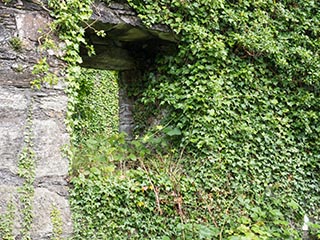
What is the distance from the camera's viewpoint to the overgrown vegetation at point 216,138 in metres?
2.93

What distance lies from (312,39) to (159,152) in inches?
78.2

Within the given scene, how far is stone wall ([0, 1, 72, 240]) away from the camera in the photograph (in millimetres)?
2594

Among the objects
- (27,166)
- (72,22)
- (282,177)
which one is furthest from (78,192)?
(282,177)

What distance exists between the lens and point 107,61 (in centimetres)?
403

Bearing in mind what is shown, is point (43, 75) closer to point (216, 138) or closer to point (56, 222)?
point (56, 222)

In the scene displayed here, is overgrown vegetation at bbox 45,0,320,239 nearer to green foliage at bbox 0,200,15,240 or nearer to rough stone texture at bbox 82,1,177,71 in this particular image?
rough stone texture at bbox 82,1,177,71

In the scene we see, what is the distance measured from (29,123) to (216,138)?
1528mm

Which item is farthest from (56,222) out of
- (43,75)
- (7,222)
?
(43,75)

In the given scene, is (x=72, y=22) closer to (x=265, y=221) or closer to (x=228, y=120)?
(x=228, y=120)

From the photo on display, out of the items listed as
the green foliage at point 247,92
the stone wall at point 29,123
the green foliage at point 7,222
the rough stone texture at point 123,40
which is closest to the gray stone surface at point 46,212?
the stone wall at point 29,123

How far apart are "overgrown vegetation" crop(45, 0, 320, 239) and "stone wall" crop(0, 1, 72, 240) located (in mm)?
133

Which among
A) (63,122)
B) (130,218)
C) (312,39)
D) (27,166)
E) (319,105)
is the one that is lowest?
(130,218)

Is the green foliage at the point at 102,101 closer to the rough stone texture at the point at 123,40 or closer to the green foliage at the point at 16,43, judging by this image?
the rough stone texture at the point at 123,40

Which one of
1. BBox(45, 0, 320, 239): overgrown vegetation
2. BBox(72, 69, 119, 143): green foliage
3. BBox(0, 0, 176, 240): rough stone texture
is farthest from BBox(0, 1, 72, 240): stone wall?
BBox(72, 69, 119, 143): green foliage
